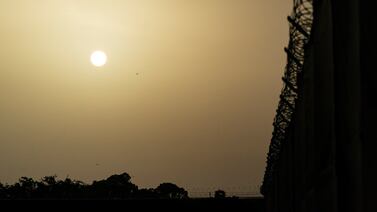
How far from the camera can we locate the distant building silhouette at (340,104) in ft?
18.4

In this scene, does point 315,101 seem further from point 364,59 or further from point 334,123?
point 364,59

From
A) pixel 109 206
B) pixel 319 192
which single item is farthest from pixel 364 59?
pixel 109 206

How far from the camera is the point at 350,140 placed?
6246 millimetres

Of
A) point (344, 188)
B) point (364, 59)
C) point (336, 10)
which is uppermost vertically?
point (336, 10)

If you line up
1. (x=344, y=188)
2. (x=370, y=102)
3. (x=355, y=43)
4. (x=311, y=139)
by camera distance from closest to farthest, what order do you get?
(x=370, y=102)
(x=355, y=43)
(x=344, y=188)
(x=311, y=139)

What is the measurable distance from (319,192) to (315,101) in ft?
3.74

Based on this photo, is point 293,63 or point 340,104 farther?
point 293,63

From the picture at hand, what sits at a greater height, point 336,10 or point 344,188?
point 336,10

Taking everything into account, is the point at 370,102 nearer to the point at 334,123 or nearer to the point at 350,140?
the point at 350,140

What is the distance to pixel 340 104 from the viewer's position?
6.73 meters

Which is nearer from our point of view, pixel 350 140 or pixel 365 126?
pixel 365 126

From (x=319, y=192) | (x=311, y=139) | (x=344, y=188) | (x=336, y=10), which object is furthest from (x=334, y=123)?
(x=311, y=139)

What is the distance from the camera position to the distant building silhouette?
220 inches

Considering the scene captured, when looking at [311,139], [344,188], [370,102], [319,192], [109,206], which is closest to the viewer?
[370,102]
